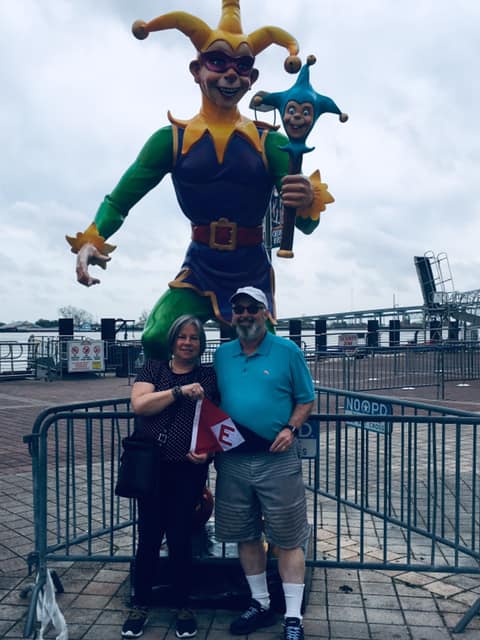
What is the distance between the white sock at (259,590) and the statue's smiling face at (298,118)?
2.30 meters

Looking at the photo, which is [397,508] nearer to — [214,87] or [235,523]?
[235,523]

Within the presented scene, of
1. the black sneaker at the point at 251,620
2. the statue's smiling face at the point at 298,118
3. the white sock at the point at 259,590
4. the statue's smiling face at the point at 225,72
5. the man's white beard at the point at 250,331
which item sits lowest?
the black sneaker at the point at 251,620

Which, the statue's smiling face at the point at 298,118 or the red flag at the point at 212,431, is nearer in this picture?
the red flag at the point at 212,431

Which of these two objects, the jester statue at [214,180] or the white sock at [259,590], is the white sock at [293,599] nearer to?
the white sock at [259,590]

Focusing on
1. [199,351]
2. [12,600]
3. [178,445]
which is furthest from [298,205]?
[12,600]

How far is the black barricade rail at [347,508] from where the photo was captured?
→ 3451 millimetres

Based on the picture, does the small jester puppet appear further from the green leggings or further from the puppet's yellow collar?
the green leggings

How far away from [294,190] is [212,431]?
1.38 meters

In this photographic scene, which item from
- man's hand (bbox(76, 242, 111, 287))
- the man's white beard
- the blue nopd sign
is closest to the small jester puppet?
the man's white beard

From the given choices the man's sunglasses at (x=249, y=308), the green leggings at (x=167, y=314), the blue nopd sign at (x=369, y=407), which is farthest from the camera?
the blue nopd sign at (x=369, y=407)

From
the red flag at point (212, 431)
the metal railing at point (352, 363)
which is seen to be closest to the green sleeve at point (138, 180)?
the red flag at point (212, 431)

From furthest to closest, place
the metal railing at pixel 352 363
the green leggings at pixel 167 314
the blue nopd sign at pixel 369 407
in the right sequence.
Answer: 1. the metal railing at pixel 352 363
2. the blue nopd sign at pixel 369 407
3. the green leggings at pixel 167 314

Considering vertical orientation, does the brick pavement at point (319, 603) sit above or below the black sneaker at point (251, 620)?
below

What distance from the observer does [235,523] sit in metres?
3.13
